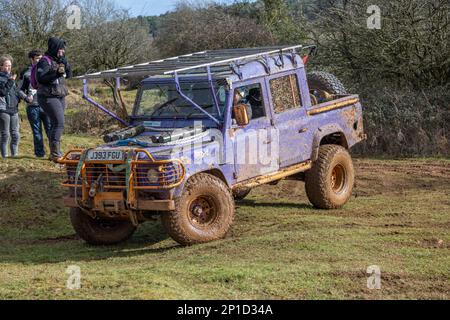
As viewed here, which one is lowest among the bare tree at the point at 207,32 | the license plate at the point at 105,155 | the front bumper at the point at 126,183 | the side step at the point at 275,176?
the side step at the point at 275,176

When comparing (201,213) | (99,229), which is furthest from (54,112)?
(201,213)

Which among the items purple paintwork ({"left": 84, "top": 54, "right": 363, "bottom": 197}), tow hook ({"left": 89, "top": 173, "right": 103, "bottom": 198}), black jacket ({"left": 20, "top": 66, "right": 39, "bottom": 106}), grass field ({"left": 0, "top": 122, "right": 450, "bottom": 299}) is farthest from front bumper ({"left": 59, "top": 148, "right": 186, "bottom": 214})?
black jacket ({"left": 20, "top": 66, "right": 39, "bottom": 106})

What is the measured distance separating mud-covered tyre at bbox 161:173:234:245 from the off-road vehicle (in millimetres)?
12

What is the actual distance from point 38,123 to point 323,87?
492 cm

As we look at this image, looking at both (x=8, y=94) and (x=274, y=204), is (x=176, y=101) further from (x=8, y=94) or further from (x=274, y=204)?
(x=8, y=94)

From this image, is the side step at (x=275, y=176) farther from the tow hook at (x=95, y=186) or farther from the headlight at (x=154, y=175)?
the tow hook at (x=95, y=186)

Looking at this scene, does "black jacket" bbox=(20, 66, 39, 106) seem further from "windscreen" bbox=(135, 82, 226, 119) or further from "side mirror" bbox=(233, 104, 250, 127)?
"side mirror" bbox=(233, 104, 250, 127)

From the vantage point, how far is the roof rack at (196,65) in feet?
28.1

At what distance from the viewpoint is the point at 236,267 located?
7215mm

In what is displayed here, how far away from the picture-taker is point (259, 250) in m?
8.04

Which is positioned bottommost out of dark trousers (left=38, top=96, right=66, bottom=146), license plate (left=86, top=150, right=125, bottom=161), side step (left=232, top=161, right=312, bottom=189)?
side step (left=232, top=161, right=312, bottom=189)

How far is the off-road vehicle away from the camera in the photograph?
8.20 metres

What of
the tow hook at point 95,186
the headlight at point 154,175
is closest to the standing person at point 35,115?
the tow hook at point 95,186

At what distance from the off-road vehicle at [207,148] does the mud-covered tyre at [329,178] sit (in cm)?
1
